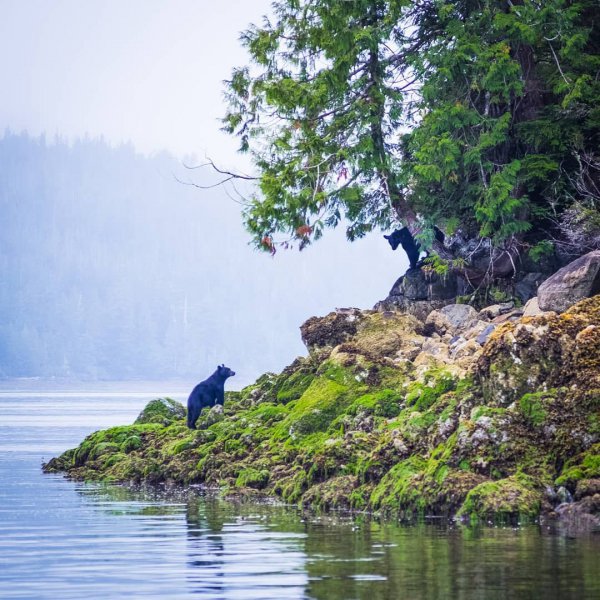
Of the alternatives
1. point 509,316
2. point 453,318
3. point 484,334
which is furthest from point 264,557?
point 453,318

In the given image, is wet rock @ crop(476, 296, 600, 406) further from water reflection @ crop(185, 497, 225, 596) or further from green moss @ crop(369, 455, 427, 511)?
water reflection @ crop(185, 497, 225, 596)

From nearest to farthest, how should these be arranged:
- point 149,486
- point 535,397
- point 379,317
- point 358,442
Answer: point 535,397 < point 358,442 < point 149,486 < point 379,317

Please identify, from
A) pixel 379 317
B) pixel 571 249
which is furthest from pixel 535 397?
pixel 571 249

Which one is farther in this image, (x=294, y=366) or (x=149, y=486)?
(x=294, y=366)

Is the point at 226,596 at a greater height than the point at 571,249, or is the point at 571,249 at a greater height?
the point at 571,249

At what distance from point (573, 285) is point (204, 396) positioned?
30.1 feet

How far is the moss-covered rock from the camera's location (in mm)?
16859

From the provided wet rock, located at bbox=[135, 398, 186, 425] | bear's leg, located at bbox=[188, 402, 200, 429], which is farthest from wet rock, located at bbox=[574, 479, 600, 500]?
wet rock, located at bbox=[135, 398, 186, 425]

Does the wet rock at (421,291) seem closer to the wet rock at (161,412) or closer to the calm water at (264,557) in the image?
the wet rock at (161,412)

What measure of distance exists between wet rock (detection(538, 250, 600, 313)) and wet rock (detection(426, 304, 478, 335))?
401 centimetres

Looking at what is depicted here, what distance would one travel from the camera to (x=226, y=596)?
1104 cm

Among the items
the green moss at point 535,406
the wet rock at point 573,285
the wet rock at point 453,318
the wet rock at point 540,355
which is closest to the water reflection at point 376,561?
the green moss at point 535,406

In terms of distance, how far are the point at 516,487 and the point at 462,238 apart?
1565 cm

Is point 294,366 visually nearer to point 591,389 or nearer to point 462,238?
point 462,238
